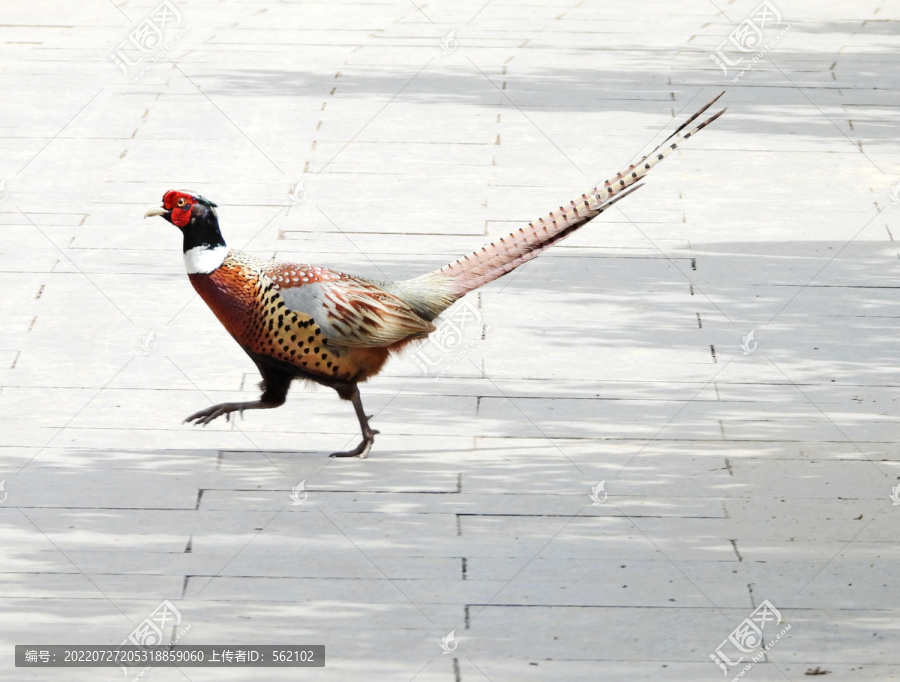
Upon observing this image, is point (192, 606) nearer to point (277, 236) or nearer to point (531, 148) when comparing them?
point (277, 236)

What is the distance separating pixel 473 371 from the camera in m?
8.20

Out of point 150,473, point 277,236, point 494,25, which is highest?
point 150,473

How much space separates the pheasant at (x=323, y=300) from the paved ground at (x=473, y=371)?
1.61 ft

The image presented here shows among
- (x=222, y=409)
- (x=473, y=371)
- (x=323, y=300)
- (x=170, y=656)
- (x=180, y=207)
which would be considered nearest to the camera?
(x=170, y=656)

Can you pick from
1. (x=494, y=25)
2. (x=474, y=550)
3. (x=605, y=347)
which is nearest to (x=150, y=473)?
(x=474, y=550)

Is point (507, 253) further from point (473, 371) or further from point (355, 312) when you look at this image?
point (473, 371)

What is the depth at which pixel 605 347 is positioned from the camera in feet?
28.1

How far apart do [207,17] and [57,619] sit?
11053mm

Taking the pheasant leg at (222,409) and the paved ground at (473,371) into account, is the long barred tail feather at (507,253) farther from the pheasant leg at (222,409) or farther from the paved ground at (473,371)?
the pheasant leg at (222,409)

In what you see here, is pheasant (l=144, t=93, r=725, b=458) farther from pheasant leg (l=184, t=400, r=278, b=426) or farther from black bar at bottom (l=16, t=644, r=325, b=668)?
black bar at bottom (l=16, t=644, r=325, b=668)

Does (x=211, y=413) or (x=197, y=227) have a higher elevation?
(x=197, y=227)

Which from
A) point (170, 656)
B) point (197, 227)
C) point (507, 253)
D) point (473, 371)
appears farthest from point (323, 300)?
point (170, 656)

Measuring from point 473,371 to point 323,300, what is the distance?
5.35 feet

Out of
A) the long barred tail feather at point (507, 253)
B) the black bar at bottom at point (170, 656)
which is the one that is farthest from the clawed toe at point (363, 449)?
the black bar at bottom at point (170, 656)
